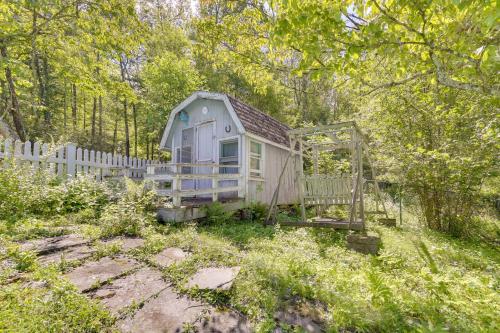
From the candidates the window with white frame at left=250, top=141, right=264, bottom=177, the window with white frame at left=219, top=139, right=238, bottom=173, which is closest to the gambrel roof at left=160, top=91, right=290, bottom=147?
the window with white frame at left=250, top=141, right=264, bottom=177

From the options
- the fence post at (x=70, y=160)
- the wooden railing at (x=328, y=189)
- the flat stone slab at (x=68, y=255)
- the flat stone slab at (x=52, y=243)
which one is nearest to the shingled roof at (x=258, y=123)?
the wooden railing at (x=328, y=189)

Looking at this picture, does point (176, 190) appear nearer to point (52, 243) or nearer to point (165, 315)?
point (52, 243)

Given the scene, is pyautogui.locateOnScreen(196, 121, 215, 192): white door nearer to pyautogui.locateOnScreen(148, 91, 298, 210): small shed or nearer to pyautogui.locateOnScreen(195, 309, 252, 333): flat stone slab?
pyautogui.locateOnScreen(148, 91, 298, 210): small shed

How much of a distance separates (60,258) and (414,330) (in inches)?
164

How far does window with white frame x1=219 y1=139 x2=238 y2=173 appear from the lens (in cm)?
956

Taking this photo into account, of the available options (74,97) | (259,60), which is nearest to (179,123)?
A: (259,60)

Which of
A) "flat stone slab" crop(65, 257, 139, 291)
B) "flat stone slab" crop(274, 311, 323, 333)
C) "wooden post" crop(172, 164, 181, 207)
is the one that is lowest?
"flat stone slab" crop(274, 311, 323, 333)

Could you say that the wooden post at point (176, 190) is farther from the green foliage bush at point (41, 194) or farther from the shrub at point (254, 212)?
the shrub at point (254, 212)

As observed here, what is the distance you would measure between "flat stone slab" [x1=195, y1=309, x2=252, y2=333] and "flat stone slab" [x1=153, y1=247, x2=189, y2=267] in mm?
1305

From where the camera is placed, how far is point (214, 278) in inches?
118

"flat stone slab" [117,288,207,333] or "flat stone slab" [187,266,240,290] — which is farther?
"flat stone slab" [187,266,240,290]

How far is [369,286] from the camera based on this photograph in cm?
281

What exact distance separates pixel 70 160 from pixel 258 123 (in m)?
6.80

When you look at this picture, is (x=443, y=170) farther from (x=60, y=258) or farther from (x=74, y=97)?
(x=74, y=97)
